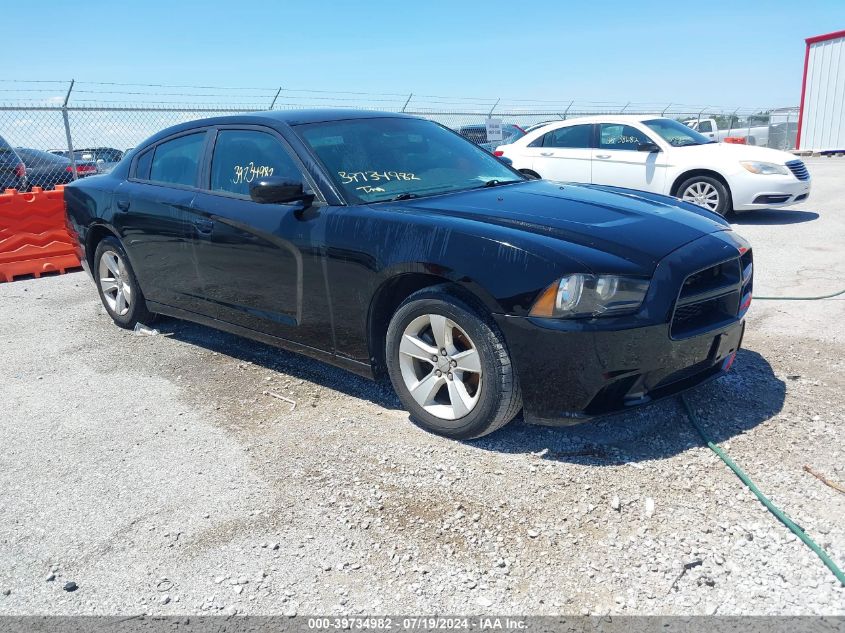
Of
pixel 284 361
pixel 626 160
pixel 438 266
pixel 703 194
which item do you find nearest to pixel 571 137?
pixel 626 160

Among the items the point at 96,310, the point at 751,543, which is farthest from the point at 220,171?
the point at 751,543

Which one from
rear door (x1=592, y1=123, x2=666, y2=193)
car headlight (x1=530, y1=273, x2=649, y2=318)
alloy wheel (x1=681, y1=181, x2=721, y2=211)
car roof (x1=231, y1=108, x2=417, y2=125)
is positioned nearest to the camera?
car headlight (x1=530, y1=273, x2=649, y2=318)

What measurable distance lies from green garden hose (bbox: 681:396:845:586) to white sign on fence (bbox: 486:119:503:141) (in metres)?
15.5

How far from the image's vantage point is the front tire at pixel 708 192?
991cm

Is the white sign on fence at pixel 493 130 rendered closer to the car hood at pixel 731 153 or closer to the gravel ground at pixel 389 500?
the car hood at pixel 731 153

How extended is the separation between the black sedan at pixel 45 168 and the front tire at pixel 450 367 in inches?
374

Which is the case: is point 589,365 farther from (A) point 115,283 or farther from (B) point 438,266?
(A) point 115,283

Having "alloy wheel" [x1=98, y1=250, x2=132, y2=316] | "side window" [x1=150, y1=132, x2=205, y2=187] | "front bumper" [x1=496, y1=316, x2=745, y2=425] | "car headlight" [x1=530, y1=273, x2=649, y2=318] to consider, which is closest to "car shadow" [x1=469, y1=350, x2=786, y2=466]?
"front bumper" [x1=496, y1=316, x2=745, y2=425]

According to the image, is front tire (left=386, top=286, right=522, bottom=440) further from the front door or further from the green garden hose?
the green garden hose

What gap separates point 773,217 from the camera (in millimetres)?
10492

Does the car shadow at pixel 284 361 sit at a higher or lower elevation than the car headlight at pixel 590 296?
lower

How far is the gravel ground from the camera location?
2.56 meters

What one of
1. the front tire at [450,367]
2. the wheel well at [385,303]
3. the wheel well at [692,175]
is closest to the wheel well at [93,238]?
the wheel well at [385,303]

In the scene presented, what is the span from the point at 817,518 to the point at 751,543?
1.11 ft
